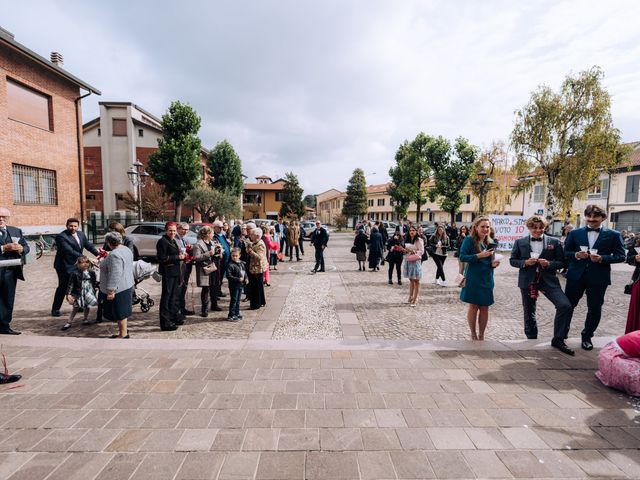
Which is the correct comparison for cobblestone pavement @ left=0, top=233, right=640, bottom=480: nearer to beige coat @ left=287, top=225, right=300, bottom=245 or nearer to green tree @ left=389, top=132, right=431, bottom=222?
beige coat @ left=287, top=225, right=300, bottom=245

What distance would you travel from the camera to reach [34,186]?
16.6 meters

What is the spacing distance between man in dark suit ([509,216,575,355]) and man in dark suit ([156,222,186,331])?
17.6 ft

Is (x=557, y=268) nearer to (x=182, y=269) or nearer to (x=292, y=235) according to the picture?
(x=182, y=269)

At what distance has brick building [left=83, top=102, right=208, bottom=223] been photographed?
3083 centimetres

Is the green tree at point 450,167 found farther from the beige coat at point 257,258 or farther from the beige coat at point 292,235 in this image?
the beige coat at point 257,258

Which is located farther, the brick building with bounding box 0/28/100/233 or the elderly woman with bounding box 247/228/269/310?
the brick building with bounding box 0/28/100/233

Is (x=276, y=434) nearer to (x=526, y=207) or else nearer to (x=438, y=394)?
(x=438, y=394)

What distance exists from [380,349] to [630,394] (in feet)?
8.60

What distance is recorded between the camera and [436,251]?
30.5 ft

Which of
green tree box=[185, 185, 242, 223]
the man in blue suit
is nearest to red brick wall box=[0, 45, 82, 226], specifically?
green tree box=[185, 185, 242, 223]

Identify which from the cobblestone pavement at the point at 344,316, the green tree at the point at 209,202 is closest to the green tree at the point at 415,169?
the green tree at the point at 209,202

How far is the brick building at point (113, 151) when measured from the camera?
30.8 meters

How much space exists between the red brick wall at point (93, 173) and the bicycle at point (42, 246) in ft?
55.5

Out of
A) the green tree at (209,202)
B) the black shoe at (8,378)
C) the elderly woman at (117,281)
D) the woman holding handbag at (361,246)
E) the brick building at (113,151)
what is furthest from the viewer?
the brick building at (113,151)
